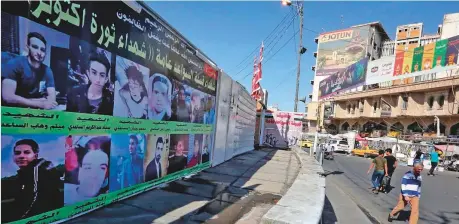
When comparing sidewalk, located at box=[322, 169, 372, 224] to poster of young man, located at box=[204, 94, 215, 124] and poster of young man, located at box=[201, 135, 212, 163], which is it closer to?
poster of young man, located at box=[201, 135, 212, 163]

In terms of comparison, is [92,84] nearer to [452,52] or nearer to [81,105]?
[81,105]

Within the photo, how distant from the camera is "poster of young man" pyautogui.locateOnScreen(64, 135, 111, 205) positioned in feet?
12.5

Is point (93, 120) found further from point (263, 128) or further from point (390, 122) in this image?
point (390, 122)

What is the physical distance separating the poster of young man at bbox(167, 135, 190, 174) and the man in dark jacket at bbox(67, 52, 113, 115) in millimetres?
2526

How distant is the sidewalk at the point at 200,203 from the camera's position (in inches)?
165

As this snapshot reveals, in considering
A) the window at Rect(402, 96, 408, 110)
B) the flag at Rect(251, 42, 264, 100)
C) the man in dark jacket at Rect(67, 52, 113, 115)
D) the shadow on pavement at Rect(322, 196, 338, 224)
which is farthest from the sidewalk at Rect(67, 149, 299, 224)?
the window at Rect(402, 96, 408, 110)

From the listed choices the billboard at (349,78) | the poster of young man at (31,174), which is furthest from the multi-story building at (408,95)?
the poster of young man at (31,174)

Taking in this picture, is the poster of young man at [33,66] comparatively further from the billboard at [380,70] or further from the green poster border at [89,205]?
the billboard at [380,70]

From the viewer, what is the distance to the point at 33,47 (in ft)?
10.3

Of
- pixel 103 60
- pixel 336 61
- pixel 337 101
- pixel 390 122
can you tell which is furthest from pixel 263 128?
pixel 336 61

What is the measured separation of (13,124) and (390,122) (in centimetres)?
5022

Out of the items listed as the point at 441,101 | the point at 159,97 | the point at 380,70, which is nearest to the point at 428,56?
the point at 380,70

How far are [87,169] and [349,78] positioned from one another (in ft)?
95.4

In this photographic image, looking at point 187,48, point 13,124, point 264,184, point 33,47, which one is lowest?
point 264,184
